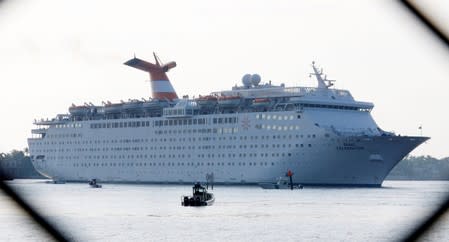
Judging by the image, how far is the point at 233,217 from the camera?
6781 cm

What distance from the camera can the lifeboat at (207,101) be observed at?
111 metres

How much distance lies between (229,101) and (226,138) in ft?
12.1

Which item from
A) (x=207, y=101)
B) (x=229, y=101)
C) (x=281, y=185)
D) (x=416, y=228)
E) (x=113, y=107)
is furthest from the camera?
(x=113, y=107)

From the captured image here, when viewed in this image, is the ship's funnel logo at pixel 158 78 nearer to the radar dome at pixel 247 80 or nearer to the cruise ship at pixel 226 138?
Answer: the cruise ship at pixel 226 138

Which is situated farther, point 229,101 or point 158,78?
point 158,78

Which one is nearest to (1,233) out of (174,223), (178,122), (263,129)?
(174,223)

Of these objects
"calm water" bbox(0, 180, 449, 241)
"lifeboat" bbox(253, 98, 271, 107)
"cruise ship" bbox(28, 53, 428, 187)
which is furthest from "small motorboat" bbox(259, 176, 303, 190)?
"lifeboat" bbox(253, 98, 271, 107)

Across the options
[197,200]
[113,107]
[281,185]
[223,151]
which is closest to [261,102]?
[223,151]

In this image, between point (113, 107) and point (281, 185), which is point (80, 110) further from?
point (281, 185)

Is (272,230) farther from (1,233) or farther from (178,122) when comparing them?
(178,122)

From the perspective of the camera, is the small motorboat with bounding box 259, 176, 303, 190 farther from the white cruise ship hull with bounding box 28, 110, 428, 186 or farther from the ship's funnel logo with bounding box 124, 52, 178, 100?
the ship's funnel logo with bounding box 124, 52, 178, 100

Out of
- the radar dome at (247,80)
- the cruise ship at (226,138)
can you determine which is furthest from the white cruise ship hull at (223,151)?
the radar dome at (247,80)

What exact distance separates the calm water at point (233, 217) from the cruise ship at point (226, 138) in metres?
5.10

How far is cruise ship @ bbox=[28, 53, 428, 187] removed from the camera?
99.0 metres
